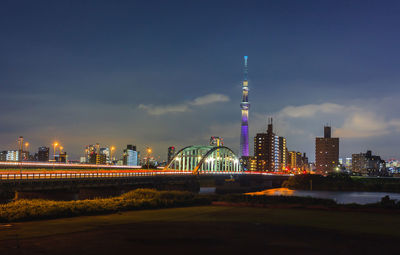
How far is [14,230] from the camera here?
34.3 meters

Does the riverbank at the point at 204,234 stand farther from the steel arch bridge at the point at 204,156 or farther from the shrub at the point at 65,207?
the steel arch bridge at the point at 204,156

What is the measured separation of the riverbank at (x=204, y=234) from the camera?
2791cm

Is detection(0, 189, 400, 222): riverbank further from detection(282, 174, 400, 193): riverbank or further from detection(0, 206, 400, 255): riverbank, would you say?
detection(282, 174, 400, 193): riverbank

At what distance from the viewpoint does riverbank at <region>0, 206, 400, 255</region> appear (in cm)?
2791

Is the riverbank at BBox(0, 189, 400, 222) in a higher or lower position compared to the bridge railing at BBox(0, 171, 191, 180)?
lower

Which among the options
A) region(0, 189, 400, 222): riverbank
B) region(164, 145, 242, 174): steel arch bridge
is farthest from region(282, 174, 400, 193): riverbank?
region(0, 189, 400, 222): riverbank

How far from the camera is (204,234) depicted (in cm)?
3394

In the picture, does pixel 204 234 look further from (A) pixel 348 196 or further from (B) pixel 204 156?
(B) pixel 204 156

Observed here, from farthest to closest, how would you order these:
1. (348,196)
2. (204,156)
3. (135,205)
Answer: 1. (204,156)
2. (348,196)
3. (135,205)

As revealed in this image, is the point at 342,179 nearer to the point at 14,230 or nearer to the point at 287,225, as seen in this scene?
the point at 287,225

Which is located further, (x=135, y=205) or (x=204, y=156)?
(x=204, y=156)

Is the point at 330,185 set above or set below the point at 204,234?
below

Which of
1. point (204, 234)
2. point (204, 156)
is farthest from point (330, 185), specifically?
point (204, 234)

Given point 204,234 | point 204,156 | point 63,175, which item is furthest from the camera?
point 204,156
